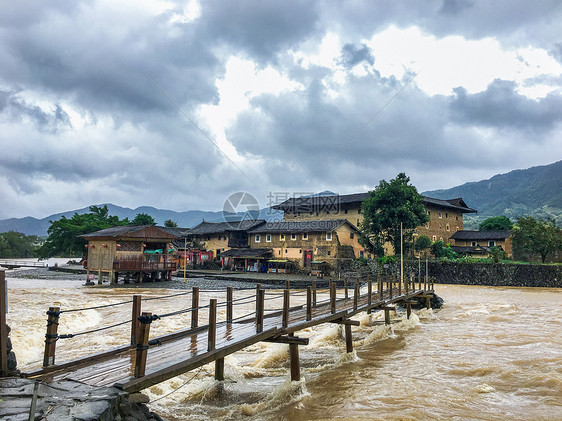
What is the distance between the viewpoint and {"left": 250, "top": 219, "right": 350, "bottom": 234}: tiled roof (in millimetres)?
47144

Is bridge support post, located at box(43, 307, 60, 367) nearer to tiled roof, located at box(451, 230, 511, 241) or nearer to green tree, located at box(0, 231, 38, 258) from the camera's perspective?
tiled roof, located at box(451, 230, 511, 241)

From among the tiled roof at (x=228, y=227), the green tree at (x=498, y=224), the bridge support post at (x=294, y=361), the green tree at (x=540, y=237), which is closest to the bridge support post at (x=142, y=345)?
the bridge support post at (x=294, y=361)

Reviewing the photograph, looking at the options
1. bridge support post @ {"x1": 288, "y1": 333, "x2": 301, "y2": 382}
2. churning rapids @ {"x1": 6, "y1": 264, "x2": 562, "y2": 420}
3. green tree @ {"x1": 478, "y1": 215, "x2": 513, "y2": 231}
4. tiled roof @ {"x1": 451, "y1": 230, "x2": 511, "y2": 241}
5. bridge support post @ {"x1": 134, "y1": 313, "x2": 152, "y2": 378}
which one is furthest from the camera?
green tree @ {"x1": 478, "y1": 215, "x2": 513, "y2": 231}

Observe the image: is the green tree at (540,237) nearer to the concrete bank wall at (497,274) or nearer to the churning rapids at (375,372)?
the concrete bank wall at (497,274)

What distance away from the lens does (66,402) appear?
4902 millimetres

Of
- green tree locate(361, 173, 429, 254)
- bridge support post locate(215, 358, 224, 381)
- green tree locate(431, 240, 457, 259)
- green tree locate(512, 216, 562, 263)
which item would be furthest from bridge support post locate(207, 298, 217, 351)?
green tree locate(431, 240, 457, 259)

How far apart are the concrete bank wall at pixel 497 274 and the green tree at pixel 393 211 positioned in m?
4.87

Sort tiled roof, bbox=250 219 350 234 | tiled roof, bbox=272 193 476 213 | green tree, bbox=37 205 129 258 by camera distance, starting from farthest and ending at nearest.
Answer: green tree, bbox=37 205 129 258 → tiled roof, bbox=272 193 476 213 → tiled roof, bbox=250 219 350 234

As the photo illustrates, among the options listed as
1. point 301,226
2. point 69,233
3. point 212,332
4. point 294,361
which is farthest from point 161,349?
point 69,233

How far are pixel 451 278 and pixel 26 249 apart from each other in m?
97.0

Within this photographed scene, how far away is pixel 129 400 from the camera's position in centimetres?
549

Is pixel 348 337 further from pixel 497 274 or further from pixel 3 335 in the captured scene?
pixel 497 274

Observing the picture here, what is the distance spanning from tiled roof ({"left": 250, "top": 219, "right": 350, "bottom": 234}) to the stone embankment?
41.5m

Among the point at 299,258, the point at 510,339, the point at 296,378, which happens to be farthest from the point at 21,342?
the point at 299,258
